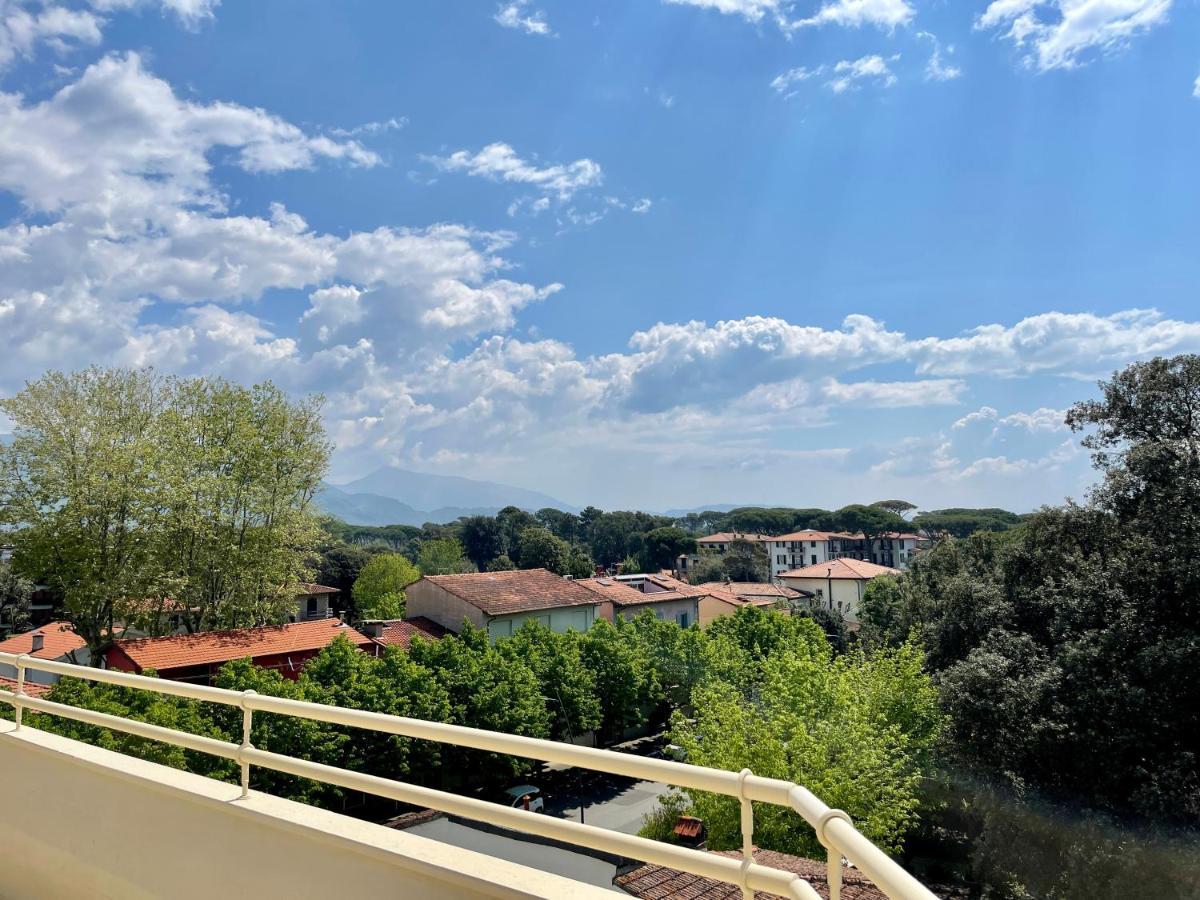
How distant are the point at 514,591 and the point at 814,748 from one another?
750 inches

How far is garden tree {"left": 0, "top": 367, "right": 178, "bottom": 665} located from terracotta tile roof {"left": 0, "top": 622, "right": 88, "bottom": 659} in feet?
20.5

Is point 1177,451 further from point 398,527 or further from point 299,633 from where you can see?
point 398,527

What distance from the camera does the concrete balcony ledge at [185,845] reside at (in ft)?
6.27

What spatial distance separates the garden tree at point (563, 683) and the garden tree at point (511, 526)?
56752 mm

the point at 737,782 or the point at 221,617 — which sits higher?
the point at 737,782

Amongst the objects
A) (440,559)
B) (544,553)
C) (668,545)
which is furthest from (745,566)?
(440,559)

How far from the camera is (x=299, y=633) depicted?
23250 mm

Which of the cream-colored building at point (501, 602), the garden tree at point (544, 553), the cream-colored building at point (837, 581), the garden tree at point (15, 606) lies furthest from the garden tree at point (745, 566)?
the garden tree at point (15, 606)

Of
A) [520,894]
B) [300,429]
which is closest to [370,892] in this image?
[520,894]

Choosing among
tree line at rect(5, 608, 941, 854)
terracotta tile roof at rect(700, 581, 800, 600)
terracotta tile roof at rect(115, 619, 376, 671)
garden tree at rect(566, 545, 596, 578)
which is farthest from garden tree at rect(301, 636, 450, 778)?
garden tree at rect(566, 545, 596, 578)

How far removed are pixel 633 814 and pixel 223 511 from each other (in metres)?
Answer: 15.9

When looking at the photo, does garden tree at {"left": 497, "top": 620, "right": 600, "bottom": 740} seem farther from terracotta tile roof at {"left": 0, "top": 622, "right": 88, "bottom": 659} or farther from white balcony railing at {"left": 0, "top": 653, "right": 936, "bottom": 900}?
white balcony railing at {"left": 0, "top": 653, "right": 936, "bottom": 900}

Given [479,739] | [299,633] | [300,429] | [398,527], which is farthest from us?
[398,527]

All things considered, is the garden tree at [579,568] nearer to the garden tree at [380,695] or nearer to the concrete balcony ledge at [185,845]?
the garden tree at [380,695]
